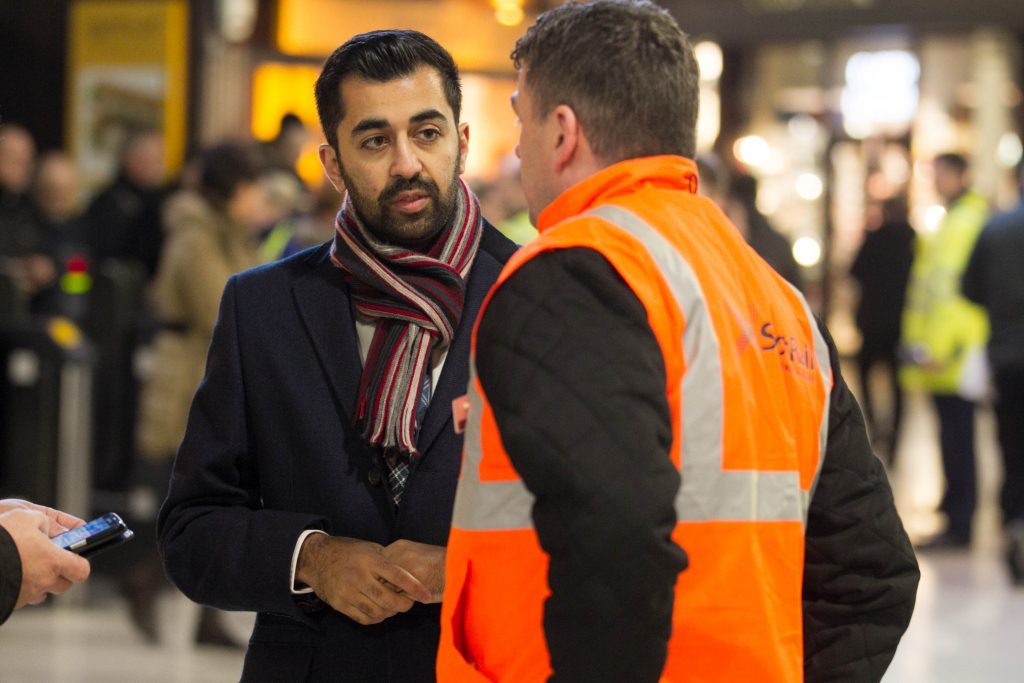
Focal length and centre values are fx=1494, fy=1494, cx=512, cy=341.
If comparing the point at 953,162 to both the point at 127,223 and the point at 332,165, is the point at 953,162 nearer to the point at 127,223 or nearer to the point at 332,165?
the point at 127,223

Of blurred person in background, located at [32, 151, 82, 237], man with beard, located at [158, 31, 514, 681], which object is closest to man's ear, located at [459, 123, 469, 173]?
man with beard, located at [158, 31, 514, 681]

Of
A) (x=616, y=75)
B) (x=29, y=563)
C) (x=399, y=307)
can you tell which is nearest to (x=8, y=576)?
(x=29, y=563)

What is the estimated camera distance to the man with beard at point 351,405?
1992mm

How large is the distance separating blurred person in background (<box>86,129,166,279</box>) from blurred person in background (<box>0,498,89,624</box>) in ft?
17.8

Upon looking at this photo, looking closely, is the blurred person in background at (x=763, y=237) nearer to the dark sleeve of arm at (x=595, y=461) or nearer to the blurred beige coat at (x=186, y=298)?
the blurred beige coat at (x=186, y=298)

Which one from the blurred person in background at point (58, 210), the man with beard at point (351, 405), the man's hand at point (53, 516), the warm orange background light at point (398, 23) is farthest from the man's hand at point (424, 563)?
the warm orange background light at point (398, 23)

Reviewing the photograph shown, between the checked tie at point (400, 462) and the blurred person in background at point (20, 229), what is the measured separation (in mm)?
4430

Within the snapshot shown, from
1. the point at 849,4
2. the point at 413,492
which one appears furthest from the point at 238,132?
the point at 413,492

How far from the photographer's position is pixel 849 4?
12727mm

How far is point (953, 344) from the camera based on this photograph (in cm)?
761

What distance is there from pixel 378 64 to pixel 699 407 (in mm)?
796

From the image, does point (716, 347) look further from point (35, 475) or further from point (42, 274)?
point (42, 274)

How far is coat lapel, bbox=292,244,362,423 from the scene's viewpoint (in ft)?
6.73

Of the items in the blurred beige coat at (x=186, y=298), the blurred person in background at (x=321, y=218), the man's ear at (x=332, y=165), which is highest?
the man's ear at (x=332, y=165)
